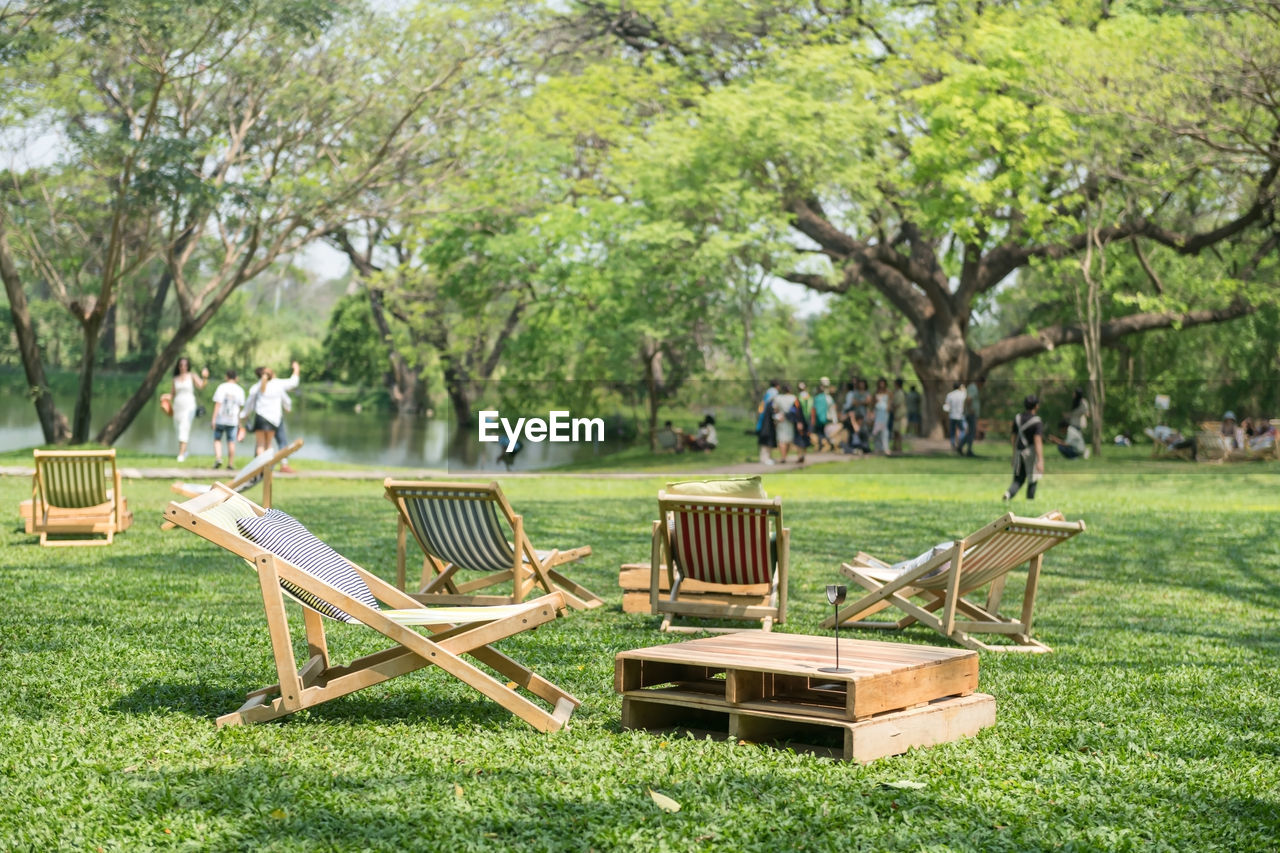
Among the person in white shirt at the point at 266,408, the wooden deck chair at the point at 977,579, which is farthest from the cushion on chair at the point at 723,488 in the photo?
the person in white shirt at the point at 266,408

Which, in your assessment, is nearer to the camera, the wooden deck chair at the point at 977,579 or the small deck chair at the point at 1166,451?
the wooden deck chair at the point at 977,579

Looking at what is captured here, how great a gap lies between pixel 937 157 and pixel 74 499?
25.7 m

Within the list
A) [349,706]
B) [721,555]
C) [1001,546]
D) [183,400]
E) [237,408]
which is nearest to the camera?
[349,706]

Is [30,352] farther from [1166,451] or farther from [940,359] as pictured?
[1166,451]

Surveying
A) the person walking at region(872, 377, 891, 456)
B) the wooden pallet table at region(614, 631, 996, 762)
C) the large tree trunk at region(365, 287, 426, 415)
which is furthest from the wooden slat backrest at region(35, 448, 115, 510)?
the large tree trunk at region(365, 287, 426, 415)

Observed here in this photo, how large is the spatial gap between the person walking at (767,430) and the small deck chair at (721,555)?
1939 centimetres

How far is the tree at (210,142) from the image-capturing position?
85.1 ft

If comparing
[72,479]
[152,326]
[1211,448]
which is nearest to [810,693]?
[72,479]

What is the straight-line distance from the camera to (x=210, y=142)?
28938 millimetres

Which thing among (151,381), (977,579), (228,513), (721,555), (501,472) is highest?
(151,381)

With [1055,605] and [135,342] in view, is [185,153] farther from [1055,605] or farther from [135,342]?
[135,342]

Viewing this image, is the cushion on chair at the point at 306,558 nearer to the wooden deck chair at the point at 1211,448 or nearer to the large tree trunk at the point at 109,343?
the wooden deck chair at the point at 1211,448

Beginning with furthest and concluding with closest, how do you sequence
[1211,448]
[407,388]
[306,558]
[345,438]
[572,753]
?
[407,388]
[345,438]
[1211,448]
[306,558]
[572,753]

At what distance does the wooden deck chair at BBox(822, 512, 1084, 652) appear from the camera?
7570 mm
